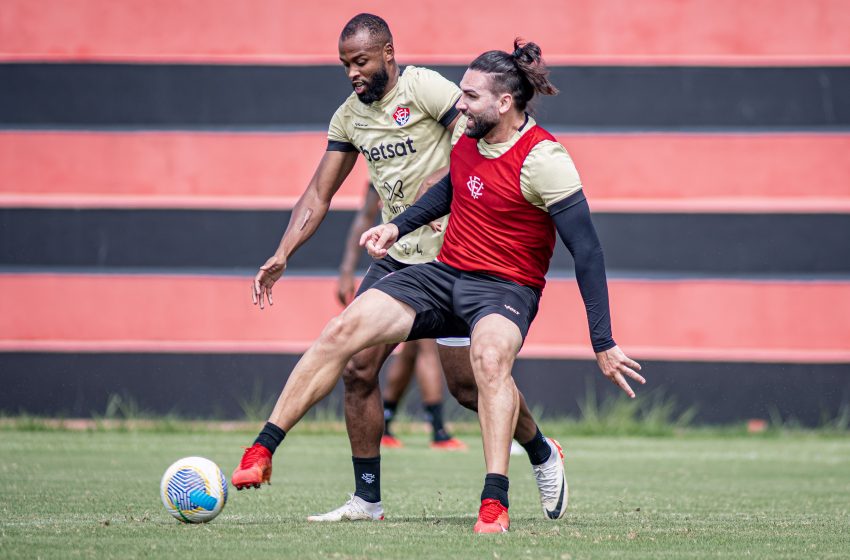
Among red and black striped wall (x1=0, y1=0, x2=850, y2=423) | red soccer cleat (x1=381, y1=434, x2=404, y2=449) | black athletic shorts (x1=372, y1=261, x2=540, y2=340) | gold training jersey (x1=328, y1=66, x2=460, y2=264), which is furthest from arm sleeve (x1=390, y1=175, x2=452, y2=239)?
red and black striped wall (x1=0, y1=0, x2=850, y2=423)

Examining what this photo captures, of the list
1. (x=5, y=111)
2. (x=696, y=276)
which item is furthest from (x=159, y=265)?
(x=696, y=276)

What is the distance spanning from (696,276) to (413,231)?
9.36 metres

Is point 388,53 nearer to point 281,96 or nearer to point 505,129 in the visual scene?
point 505,129

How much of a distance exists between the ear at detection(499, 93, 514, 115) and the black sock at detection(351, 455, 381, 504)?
6.22 ft

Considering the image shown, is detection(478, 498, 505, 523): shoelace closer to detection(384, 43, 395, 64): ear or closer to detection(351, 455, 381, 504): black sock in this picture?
detection(351, 455, 381, 504): black sock

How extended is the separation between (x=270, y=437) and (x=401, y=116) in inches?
76.4

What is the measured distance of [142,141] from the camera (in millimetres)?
Result: 16109

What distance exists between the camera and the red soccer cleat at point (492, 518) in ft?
19.5

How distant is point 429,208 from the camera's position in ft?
22.2

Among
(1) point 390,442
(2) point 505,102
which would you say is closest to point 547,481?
(2) point 505,102

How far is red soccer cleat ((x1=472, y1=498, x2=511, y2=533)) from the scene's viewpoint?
596cm

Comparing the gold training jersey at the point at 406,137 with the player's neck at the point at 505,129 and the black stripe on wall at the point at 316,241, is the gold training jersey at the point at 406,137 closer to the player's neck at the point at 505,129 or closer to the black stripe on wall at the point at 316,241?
the player's neck at the point at 505,129

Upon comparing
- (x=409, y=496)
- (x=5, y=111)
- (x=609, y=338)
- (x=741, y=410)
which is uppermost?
(x=5, y=111)

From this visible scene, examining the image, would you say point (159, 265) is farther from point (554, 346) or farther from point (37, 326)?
point (554, 346)
